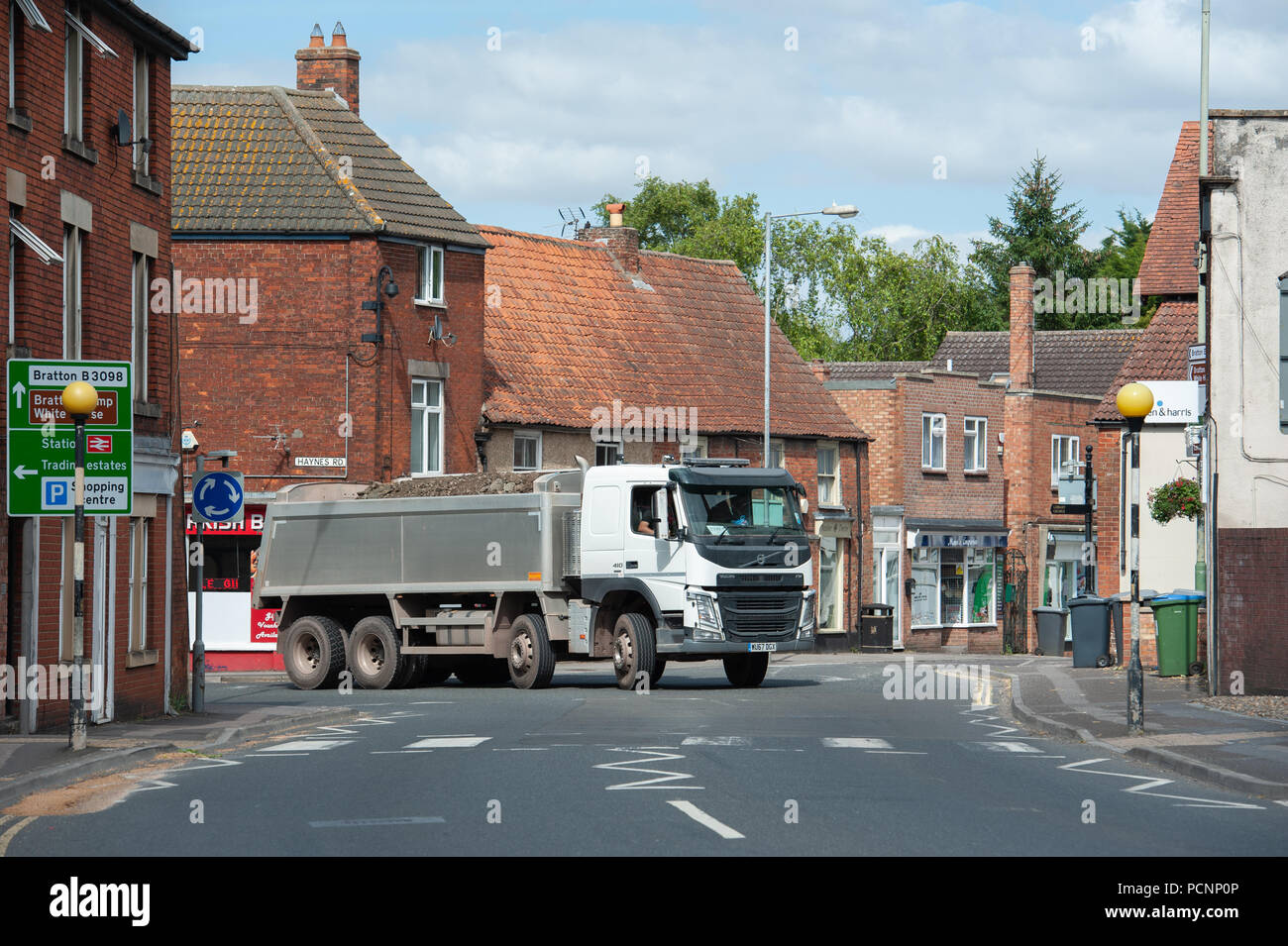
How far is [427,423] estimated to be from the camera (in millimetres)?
38562

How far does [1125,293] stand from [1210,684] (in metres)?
51.7

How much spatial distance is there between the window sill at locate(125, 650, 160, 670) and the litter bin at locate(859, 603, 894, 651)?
99.2ft

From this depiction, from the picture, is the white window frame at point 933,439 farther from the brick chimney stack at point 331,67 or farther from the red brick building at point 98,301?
the red brick building at point 98,301

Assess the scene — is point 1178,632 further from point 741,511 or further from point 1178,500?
point 741,511

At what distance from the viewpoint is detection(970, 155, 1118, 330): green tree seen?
82062mm

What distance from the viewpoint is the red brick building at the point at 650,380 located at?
42281 millimetres

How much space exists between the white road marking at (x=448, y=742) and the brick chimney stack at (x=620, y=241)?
32.6 metres

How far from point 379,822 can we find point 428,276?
90.9ft

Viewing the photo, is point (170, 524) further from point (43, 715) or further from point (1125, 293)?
point (1125, 293)

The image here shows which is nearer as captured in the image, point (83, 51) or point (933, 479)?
point (83, 51)

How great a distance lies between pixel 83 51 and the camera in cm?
2077

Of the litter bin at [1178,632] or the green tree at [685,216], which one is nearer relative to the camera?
the litter bin at [1178,632]

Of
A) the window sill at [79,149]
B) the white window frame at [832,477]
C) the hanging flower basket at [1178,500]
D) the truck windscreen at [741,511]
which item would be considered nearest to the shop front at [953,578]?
the white window frame at [832,477]
